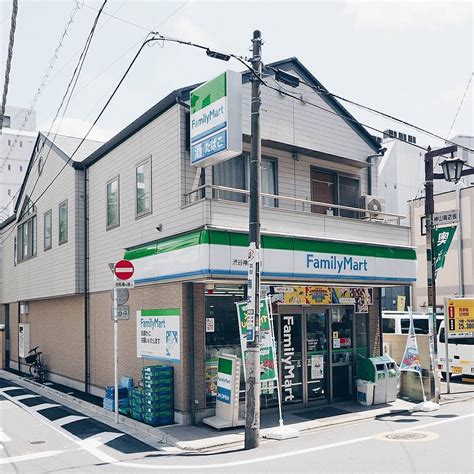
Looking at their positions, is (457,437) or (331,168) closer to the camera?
(457,437)

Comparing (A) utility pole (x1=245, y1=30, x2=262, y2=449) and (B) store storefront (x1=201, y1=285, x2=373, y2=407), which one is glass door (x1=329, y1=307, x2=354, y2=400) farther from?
(A) utility pole (x1=245, y1=30, x2=262, y2=449)

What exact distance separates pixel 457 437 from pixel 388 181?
106 ft

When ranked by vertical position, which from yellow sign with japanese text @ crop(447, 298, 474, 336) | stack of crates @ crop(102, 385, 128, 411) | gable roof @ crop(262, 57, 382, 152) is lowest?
stack of crates @ crop(102, 385, 128, 411)

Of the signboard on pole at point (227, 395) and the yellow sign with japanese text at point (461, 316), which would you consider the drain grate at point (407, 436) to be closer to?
the signboard on pole at point (227, 395)

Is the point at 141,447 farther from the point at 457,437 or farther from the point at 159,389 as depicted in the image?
the point at 457,437

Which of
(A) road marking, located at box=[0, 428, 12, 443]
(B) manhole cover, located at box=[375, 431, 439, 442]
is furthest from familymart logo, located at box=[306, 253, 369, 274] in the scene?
(A) road marking, located at box=[0, 428, 12, 443]

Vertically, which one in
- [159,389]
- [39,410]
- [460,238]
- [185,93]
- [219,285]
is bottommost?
[39,410]

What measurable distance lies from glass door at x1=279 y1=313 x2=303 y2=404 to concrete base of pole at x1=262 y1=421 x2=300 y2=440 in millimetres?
2619

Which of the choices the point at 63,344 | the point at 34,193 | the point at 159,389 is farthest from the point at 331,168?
the point at 34,193

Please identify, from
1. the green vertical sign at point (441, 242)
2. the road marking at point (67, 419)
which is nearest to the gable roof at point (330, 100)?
the green vertical sign at point (441, 242)

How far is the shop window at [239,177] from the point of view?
14.8 m

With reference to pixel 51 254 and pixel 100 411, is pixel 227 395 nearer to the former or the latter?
pixel 100 411

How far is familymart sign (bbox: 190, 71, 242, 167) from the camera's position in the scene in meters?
12.6

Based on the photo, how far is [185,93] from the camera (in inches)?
565
